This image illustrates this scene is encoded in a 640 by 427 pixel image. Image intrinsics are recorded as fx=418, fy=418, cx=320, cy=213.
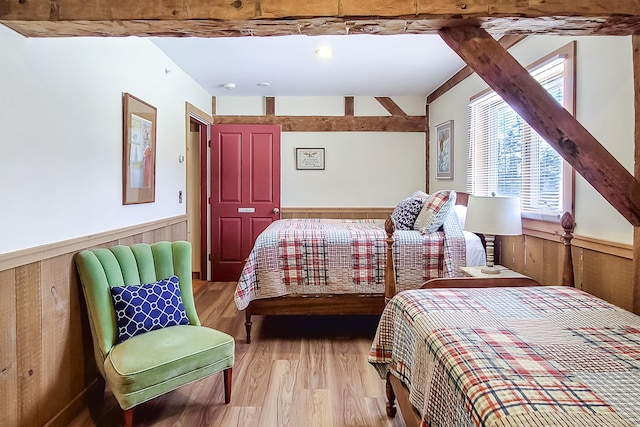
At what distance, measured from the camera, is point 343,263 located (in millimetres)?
3270

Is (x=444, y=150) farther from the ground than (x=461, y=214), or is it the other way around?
(x=444, y=150)

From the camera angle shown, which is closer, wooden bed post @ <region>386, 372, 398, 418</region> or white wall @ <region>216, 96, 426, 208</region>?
wooden bed post @ <region>386, 372, 398, 418</region>

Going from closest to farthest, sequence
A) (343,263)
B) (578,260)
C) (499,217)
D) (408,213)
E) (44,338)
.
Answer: (44,338)
(578,260)
(499,217)
(343,263)
(408,213)

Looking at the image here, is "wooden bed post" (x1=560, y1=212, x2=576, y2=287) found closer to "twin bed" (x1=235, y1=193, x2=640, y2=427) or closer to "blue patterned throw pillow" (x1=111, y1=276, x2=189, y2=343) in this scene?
"twin bed" (x1=235, y1=193, x2=640, y2=427)

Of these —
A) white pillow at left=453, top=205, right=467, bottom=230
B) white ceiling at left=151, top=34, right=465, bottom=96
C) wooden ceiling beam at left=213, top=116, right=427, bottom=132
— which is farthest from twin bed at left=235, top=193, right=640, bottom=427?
wooden ceiling beam at left=213, top=116, right=427, bottom=132

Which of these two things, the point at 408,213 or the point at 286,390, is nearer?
the point at 286,390

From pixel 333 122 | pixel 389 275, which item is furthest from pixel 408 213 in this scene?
pixel 333 122

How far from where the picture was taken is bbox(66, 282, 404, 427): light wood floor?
2205 mm

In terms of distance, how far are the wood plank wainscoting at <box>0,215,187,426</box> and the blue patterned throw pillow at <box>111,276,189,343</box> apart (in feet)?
0.85

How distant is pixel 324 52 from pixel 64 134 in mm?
2315

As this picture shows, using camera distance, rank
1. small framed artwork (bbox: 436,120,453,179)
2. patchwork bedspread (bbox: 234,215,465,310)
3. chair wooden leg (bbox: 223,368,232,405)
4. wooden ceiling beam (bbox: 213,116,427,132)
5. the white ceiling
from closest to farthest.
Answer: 1. chair wooden leg (bbox: 223,368,232,405)
2. patchwork bedspread (bbox: 234,215,465,310)
3. the white ceiling
4. small framed artwork (bbox: 436,120,453,179)
5. wooden ceiling beam (bbox: 213,116,427,132)

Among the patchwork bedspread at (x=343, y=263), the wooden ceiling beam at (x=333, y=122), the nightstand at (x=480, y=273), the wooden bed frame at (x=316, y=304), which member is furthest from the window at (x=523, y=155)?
the wooden ceiling beam at (x=333, y=122)

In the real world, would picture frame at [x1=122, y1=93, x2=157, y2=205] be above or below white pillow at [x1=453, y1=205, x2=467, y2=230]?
above

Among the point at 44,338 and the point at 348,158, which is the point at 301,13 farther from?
the point at 348,158
